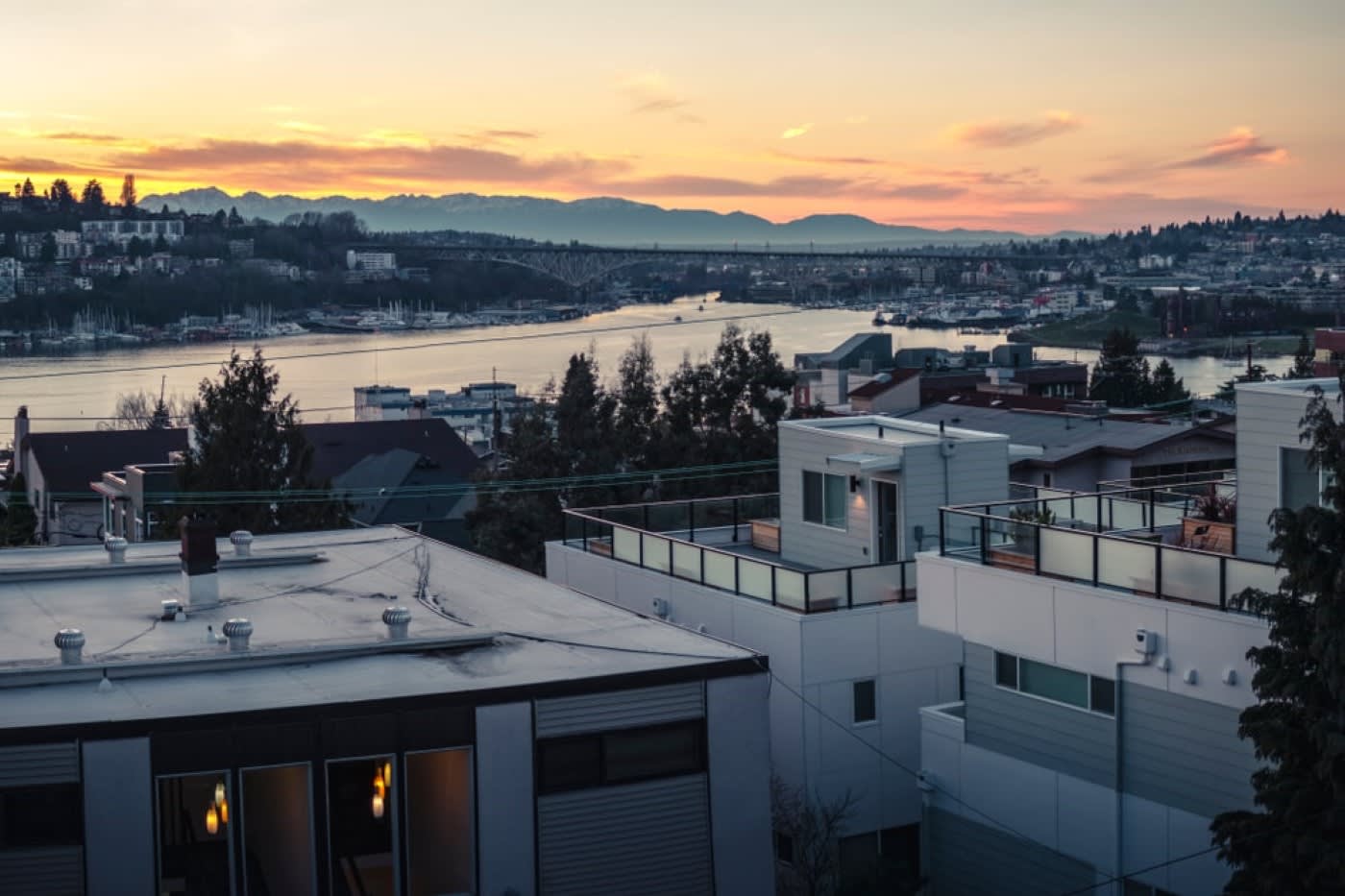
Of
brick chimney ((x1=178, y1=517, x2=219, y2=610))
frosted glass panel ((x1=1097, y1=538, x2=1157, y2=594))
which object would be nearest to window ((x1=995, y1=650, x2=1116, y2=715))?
frosted glass panel ((x1=1097, y1=538, x2=1157, y2=594))

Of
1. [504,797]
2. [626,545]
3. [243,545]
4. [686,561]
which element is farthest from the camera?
[626,545]

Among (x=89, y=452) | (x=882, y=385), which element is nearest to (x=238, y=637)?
(x=89, y=452)

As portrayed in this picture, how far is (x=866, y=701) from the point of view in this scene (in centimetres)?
965

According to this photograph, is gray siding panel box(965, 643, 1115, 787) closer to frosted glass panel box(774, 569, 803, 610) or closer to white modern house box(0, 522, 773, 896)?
frosted glass panel box(774, 569, 803, 610)

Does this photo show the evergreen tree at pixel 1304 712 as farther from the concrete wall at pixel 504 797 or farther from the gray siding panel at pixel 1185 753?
the concrete wall at pixel 504 797

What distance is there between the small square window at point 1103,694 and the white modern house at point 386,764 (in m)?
1.66

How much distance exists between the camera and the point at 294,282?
313 ft

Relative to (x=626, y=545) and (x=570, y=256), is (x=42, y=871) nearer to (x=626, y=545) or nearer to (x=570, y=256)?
(x=626, y=545)

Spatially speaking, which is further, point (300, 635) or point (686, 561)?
point (686, 561)

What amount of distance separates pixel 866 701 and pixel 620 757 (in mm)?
3258

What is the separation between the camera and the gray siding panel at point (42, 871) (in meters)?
5.90

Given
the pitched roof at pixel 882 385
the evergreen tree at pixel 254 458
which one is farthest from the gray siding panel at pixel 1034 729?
the pitched roof at pixel 882 385

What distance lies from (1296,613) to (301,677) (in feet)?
12.4

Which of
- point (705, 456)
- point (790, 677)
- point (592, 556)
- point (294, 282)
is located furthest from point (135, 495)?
point (294, 282)
